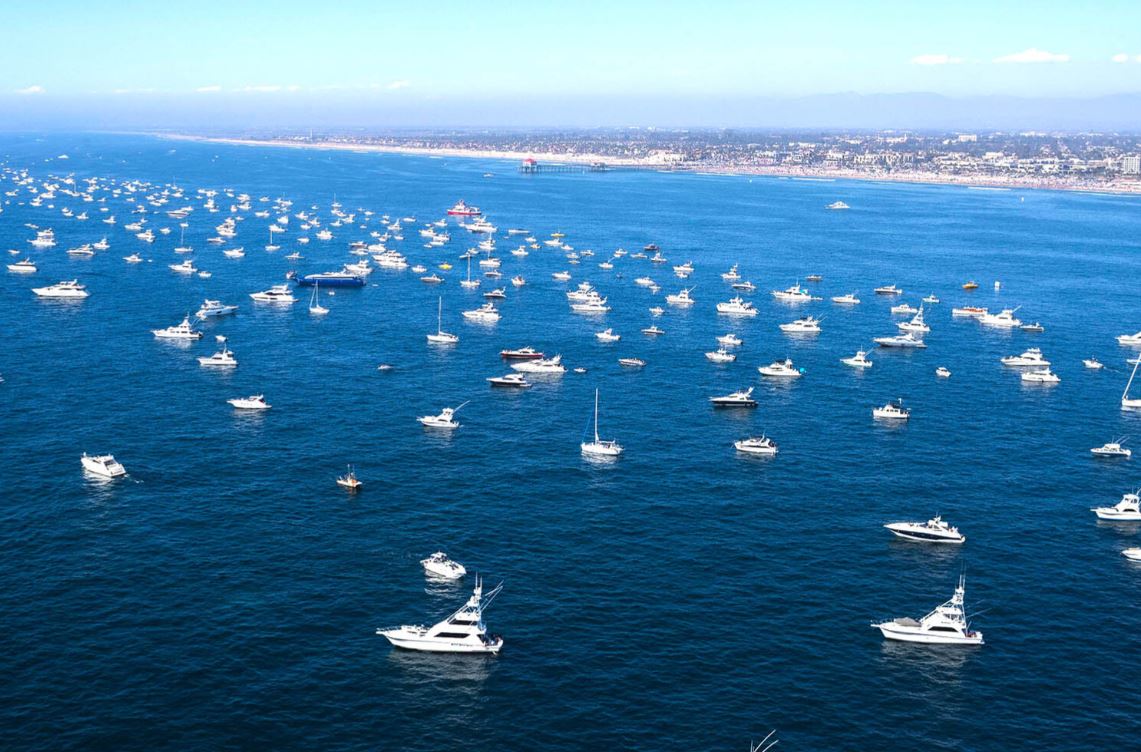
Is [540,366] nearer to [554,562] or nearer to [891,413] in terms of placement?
[891,413]

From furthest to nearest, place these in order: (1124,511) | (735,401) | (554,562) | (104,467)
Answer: (735,401) < (104,467) < (1124,511) < (554,562)

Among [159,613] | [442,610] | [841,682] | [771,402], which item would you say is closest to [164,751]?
[159,613]

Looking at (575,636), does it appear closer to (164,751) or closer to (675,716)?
(675,716)

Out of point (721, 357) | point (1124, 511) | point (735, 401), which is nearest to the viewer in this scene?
point (1124, 511)

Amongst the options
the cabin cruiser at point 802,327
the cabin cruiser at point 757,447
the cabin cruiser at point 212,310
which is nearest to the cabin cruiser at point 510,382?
the cabin cruiser at point 757,447

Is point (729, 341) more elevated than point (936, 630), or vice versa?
point (729, 341)

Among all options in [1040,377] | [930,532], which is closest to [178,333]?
[930,532]
